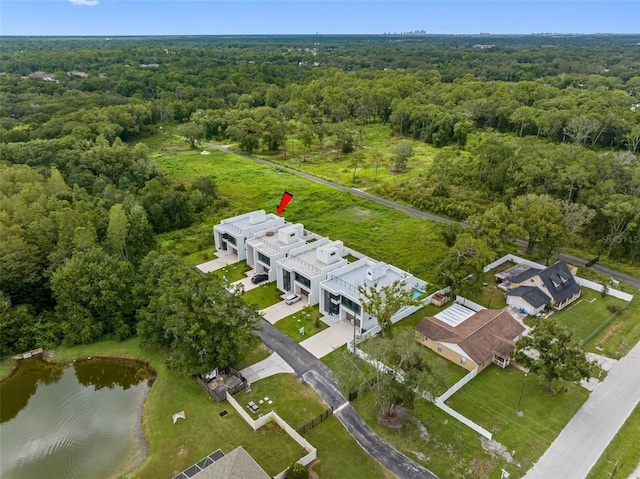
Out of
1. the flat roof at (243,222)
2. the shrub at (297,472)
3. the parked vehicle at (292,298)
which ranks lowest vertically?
the parked vehicle at (292,298)

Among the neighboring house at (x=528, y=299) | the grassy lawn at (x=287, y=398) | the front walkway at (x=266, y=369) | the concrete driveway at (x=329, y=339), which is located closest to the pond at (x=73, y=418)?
the grassy lawn at (x=287, y=398)

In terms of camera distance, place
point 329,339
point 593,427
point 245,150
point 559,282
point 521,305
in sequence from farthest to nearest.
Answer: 1. point 245,150
2. point 559,282
3. point 521,305
4. point 329,339
5. point 593,427

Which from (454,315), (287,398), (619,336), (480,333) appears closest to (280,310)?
(287,398)

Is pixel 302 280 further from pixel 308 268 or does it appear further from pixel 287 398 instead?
pixel 287 398

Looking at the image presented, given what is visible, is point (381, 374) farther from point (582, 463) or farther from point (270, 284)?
point (270, 284)

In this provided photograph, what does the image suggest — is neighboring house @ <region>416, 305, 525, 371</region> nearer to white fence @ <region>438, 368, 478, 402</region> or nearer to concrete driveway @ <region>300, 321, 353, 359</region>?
white fence @ <region>438, 368, 478, 402</region>

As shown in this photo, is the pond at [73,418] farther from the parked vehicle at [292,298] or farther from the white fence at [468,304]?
the white fence at [468,304]
